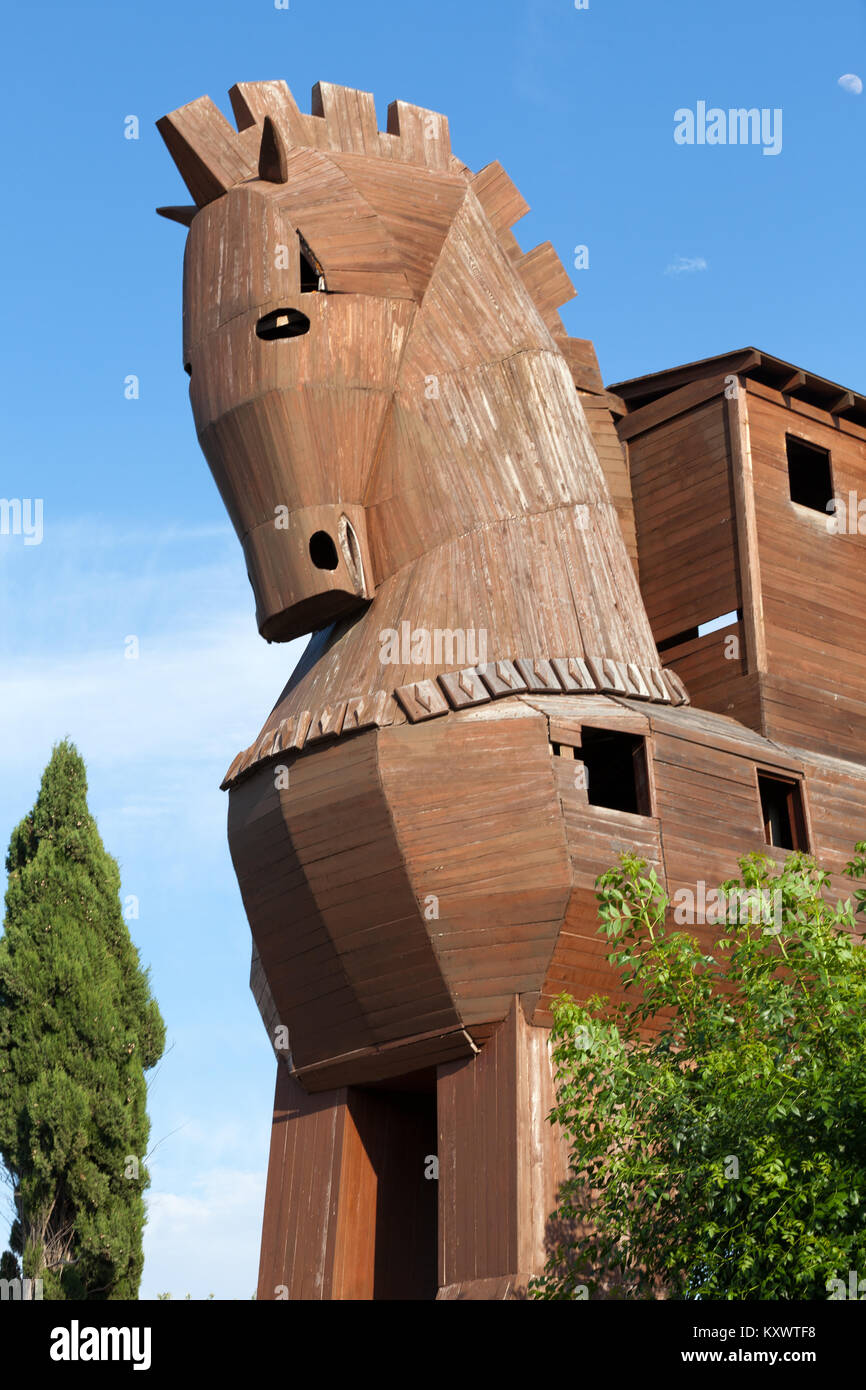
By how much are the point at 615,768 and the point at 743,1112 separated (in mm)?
8877

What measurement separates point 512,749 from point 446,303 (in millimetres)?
5594

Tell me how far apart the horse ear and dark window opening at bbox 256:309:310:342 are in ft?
5.58

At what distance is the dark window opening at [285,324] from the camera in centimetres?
1884

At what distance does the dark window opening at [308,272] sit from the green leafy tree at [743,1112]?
793 cm

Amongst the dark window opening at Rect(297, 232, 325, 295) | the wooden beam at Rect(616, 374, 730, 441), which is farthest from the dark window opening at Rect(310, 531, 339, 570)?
the wooden beam at Rect(616, 374, 730, 441)

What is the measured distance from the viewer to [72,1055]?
24719 mm

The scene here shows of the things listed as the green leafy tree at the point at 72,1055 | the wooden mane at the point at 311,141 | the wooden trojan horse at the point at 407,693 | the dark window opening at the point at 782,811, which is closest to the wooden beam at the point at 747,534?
the wooden trojan horse at the point at 407,693

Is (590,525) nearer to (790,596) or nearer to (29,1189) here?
(790,596)

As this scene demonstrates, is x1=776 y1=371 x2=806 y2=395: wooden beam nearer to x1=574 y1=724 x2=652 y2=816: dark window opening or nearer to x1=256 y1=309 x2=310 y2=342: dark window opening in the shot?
x1=574 y1=724 x2=652 y2=816: dark window opening

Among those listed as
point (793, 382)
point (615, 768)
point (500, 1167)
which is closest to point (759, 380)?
point (793, 382)

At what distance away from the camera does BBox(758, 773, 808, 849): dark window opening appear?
19688mm

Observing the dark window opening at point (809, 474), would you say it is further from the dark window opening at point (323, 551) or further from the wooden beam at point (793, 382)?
the dark window opening at point (323, 551)

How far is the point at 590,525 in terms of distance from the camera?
1912cm

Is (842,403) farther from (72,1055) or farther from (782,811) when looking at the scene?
(72,1055)
